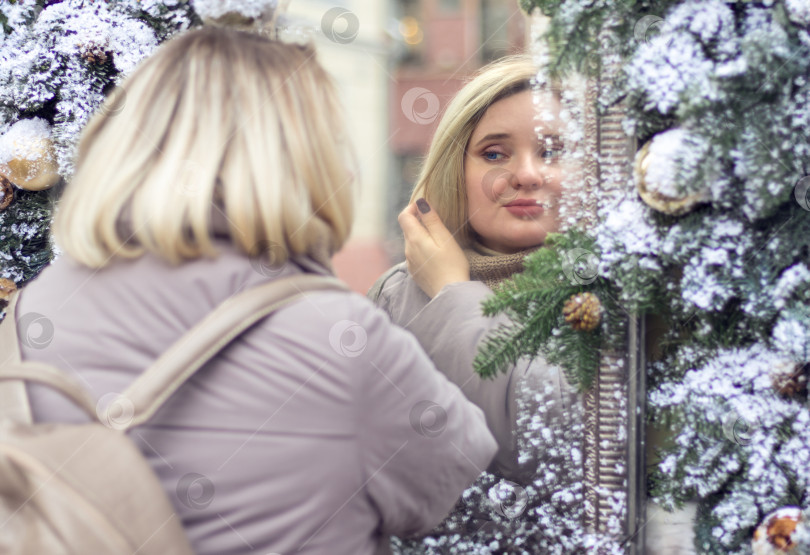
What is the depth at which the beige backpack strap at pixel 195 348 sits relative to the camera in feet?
2.72

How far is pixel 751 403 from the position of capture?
40.1 inches

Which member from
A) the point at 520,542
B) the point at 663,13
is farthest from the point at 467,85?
the point at 520,542

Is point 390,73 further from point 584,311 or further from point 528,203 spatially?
point 584,311

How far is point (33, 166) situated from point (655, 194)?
44.7 inches

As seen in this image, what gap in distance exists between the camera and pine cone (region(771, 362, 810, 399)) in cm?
101

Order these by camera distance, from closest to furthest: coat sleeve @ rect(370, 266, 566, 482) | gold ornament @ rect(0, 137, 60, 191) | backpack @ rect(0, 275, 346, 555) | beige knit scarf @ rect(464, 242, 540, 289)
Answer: backpack @ rect(0, 275, 346, 555) → coat sleeve @ rect(370, 266, 566, 482) → beige knit scarf @ rect(464, 242, 540, 289) → gold ornament @ rect(0, 137, 60, 191)

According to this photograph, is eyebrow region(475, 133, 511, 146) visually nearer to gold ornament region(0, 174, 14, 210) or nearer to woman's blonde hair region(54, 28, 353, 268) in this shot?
woman's blonde hair region(54, 28, 353, 268)

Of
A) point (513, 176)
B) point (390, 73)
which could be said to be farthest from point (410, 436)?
point (390, 73)

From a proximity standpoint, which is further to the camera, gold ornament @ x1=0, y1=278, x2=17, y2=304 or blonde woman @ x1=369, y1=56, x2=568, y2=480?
gold ornament @ x1=0, y1=278, x2=17, y2=304

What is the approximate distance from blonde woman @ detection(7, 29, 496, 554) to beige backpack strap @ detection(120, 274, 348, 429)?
0.8 inches

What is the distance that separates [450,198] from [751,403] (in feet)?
2.08

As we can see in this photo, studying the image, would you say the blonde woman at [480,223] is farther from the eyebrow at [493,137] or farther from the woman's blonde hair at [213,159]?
the woman's blonde hair at [213,159]

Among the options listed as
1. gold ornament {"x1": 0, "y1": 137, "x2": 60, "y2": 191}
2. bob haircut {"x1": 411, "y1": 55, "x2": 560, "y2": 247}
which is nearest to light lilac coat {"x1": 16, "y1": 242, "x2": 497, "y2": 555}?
bob haircut {"x1": 411, "y1": 55, "x2": 560, "y2": 247}

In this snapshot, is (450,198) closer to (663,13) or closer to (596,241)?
(596,241)
